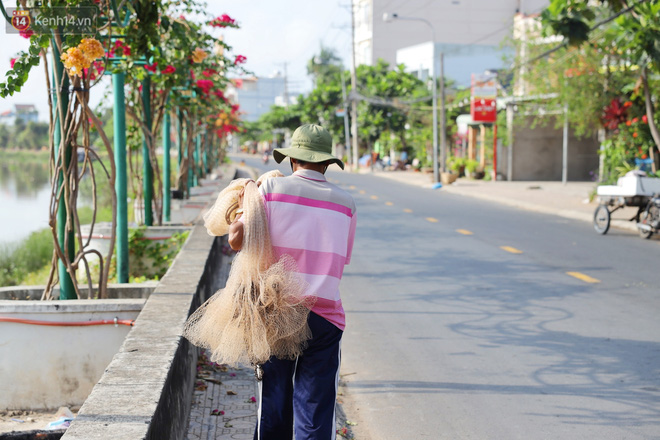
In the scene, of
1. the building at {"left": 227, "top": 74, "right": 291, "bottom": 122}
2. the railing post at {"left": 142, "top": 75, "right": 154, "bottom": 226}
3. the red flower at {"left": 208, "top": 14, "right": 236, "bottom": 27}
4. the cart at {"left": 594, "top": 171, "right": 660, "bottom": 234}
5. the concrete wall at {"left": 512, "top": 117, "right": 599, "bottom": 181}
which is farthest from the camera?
the building at {"left": 227, "top": 74, "right": 291, "bottom": 122}

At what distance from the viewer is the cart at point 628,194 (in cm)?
1540

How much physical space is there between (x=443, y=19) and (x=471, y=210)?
5783 cm

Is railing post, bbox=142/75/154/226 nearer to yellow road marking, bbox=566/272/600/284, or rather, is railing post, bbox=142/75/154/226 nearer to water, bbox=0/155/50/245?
yellow road marking, bbox=566/272/600/284

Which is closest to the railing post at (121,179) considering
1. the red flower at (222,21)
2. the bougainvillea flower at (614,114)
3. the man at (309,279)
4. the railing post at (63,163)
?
the railing post at (63,163)

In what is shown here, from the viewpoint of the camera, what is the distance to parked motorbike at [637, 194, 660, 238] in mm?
14492

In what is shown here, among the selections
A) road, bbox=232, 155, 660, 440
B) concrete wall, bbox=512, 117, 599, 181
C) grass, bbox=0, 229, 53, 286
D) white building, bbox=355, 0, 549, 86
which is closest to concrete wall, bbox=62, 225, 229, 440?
road, bbox=232, 155, 660, 440

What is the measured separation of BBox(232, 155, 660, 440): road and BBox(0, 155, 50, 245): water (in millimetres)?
13474

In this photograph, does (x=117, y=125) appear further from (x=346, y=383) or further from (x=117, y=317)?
(x=346, y=383)

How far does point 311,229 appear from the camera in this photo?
3578 millimetres

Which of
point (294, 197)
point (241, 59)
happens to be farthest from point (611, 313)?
point (241, 59)

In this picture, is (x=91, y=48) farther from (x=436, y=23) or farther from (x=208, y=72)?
(x=436, y=23)

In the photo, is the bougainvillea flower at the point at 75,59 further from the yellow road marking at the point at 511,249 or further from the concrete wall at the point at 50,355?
the yellow road marking at the point at 511,249

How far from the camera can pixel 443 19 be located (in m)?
75.9

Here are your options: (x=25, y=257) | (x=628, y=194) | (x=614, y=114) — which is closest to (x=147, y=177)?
(x=628, y=194)
